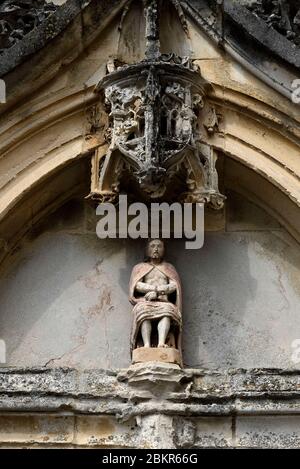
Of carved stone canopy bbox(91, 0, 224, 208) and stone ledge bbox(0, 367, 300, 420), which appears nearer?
stone ledge bbox(0, 367, 300, 420)

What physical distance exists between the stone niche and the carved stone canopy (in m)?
0.47

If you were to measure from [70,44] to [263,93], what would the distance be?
1.46 meters

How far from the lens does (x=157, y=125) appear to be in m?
8.52

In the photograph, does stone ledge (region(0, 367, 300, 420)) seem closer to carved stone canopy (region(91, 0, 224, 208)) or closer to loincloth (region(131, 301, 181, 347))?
loincloth (region(131, 301, 181, 347))

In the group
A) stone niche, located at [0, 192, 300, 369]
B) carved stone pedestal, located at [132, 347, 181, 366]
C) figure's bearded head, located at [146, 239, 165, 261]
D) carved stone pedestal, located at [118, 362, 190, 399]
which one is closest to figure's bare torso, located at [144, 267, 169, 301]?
figure's bearded head, located at [146, 239, 165, 261]

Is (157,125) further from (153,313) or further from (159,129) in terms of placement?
(153,313)

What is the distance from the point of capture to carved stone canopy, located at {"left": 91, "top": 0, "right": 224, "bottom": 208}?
27.9 ft

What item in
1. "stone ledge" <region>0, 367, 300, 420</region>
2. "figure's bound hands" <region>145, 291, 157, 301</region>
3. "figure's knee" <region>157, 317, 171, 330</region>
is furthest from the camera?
"figure's bound hands" <region>145, 291, 157, 301</region>

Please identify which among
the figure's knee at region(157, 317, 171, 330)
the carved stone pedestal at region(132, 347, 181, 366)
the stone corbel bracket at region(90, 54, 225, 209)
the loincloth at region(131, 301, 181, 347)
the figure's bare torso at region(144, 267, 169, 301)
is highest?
the stone corbel bracket at region(90, 54, 225, 209)

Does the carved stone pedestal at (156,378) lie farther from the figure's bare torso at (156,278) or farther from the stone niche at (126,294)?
the figure's bare torso at (156,278)

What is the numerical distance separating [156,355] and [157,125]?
162 centimetres

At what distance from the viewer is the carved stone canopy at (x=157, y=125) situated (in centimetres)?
852

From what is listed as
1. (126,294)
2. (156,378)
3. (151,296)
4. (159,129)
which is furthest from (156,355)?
(159,129)
